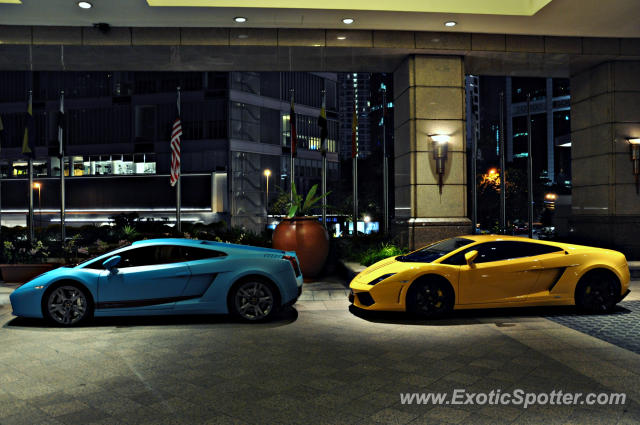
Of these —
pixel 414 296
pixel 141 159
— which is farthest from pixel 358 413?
pixel 141 159

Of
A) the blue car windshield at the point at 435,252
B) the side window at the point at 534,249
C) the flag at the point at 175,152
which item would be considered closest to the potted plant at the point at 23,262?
A: the flag at the point at 175,152

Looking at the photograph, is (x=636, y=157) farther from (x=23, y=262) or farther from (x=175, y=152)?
(x=23, y=262)

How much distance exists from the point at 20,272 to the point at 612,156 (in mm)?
16458

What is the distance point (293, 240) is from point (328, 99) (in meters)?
53.5

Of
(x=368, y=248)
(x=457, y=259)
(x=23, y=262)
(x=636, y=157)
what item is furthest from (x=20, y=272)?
(x=636, y=157)

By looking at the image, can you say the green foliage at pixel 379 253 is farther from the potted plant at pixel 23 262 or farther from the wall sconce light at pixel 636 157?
the potted plant at pixel 23 262

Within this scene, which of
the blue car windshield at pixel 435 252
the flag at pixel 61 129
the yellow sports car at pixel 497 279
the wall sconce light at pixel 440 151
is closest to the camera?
the yellow sports car at pixel 497 279

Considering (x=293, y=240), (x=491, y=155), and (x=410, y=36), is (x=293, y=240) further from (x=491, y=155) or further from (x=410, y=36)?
(x=491, y=155)

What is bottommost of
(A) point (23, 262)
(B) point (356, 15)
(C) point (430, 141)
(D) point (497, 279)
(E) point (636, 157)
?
(A) point (23, 262)

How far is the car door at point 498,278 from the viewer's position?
8344 millimetres

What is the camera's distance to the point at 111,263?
26.6 ft

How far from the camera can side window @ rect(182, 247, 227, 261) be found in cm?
834

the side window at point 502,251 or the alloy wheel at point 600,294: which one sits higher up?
the side window at point 502,251

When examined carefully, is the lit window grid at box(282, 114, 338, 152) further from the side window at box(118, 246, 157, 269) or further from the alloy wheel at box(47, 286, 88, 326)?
the alloy wheel at box(47, 286, 88, 326)
